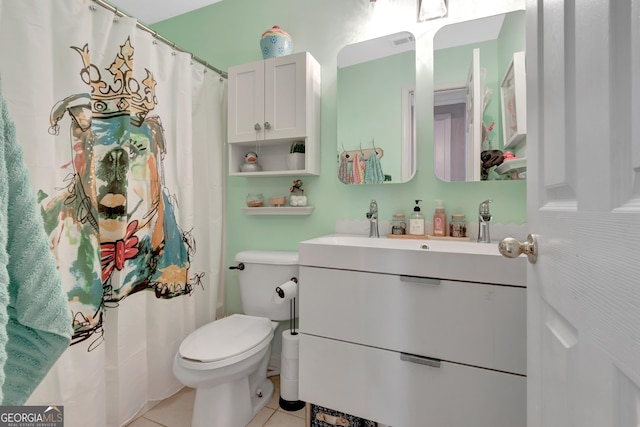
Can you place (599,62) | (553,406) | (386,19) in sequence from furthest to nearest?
(386,19), (553,406), (599,62)

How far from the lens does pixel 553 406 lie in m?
0.50

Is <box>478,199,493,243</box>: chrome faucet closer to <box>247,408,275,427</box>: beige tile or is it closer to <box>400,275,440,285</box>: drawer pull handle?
<box>400,275,440,285</box>: drawer pull handle

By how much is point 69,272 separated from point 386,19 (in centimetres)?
193

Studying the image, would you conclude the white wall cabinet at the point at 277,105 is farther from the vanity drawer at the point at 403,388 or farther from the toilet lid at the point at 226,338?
the vanity drawer at the point at 403,388

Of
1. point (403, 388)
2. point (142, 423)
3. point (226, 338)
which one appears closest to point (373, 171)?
point (403, 388)

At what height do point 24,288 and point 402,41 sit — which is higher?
point 402,41

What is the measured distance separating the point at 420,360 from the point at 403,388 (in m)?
0.14

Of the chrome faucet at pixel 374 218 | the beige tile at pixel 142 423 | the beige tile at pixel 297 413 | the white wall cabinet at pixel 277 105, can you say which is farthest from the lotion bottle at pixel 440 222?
the beige tile at pixel 142 423

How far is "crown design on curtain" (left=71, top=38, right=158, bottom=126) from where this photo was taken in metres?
1.22

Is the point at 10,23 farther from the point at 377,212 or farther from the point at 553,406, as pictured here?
the point at 553,406

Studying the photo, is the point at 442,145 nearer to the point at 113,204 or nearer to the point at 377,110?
the point at 377,110

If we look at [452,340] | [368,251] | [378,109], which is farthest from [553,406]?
[378,109]

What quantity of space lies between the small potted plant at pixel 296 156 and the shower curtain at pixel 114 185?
58 cm

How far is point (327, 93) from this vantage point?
5.61 feet
